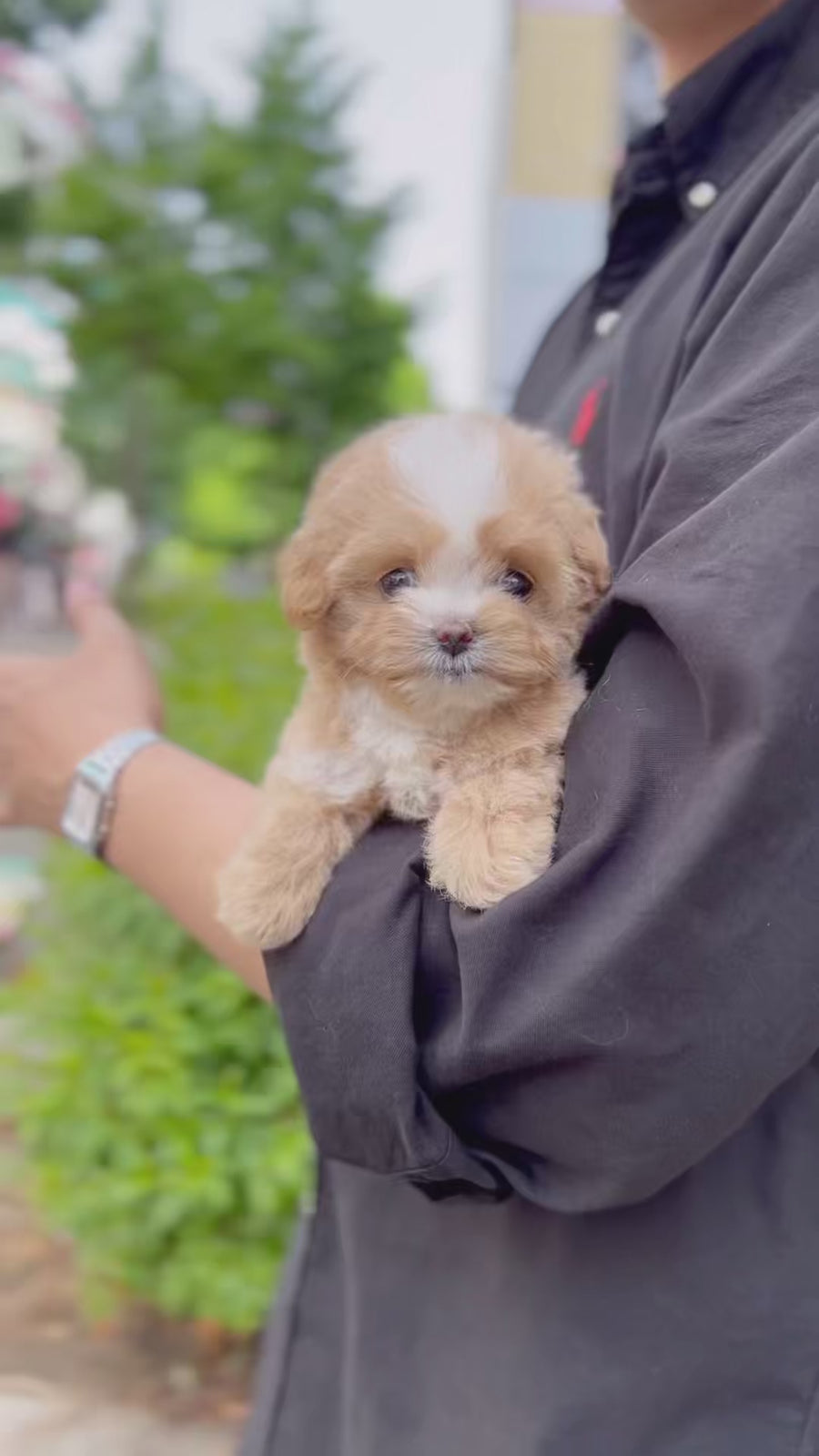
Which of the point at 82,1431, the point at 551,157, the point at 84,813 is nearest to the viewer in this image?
the point at 84,813

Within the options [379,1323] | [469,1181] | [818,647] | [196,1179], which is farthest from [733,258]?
[196,1179]

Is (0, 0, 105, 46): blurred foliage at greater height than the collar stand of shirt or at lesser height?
lesser

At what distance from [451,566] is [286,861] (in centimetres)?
33

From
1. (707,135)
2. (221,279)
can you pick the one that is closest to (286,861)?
(707,135)

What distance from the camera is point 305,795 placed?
52.6 inches

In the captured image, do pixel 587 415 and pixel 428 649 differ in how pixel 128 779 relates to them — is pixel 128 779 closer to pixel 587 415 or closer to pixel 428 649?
pixel 428 649

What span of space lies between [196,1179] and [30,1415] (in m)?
0.96

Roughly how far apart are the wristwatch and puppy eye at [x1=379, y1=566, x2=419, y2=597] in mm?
420

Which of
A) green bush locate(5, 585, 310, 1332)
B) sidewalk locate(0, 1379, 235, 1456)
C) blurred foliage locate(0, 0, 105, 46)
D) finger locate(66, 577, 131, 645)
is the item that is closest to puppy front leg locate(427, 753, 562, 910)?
finger locate(66, 577, 131, 645)

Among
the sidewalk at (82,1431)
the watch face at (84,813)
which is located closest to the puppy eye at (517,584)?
the watch face at (84,813)

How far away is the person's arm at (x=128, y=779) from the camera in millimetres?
1465

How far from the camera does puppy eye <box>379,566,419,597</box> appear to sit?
4.34 ft

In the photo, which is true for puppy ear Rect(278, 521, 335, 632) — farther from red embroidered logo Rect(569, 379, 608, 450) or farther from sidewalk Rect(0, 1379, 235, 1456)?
sidewalk Rect(0, 1379, 235, 1456)

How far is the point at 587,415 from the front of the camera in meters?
1.49
